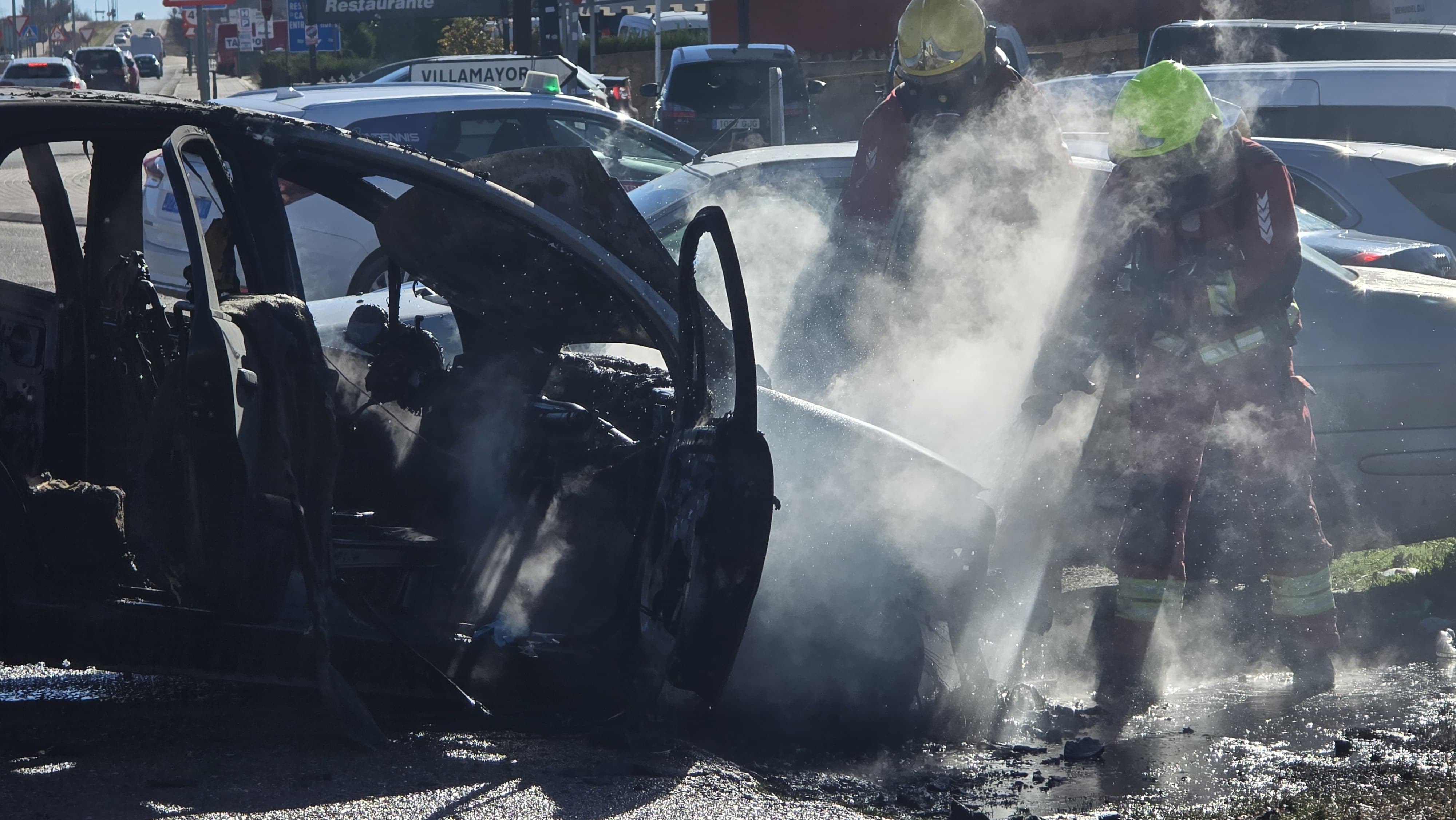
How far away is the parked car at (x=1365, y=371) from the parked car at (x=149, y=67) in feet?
178

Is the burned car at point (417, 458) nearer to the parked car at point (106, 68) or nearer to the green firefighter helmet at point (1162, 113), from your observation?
the green firefighter helmet at point (1162, 113)

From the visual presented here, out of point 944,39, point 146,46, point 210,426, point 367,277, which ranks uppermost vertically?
point 146,46

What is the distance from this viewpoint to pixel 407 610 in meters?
3.37

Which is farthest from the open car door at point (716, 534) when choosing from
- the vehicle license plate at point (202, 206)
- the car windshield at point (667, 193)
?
the car windshield at point (667, 193)

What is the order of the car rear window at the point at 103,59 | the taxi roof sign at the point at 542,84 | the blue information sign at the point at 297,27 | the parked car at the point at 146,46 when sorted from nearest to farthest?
the taxi roof sign at the point at 542,84
the blue information sign at the point at 297,27
the car rear window at the point at 103,59
the parked car at the point at 146,46

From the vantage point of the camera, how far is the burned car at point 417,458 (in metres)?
2.92

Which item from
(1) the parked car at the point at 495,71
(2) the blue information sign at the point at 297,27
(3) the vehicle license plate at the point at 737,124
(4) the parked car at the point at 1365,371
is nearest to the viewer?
(4) the parked car at the point at 1365,371

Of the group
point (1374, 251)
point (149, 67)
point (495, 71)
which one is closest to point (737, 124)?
point (495, 71)

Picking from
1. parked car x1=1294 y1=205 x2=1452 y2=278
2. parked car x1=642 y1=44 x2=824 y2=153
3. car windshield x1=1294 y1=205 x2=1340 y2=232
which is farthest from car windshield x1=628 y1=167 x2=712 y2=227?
parked car x1=642 y1=44 x2=824 y2=153

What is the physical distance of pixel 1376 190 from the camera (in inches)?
294

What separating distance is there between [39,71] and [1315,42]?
29.2m

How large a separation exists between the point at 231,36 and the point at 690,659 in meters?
27.4

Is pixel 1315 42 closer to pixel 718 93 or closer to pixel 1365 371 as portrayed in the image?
pixel 718 93

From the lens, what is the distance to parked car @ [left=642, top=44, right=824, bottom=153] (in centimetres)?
1944
